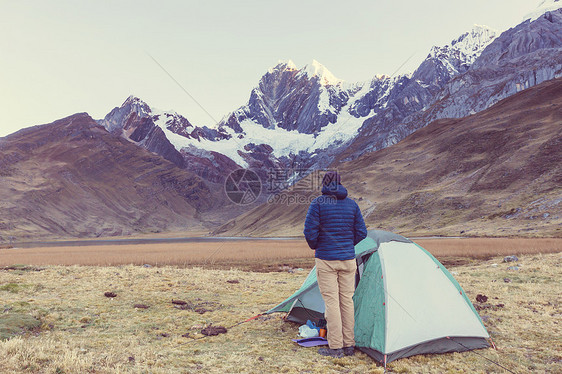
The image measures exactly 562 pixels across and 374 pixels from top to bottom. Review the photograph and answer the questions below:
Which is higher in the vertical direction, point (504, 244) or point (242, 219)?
point (504, 244)

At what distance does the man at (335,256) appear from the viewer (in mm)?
7867

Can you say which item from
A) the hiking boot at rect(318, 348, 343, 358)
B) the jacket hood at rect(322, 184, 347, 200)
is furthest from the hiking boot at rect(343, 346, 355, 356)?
the jacket hood at rect(322, 184, 347, 200)

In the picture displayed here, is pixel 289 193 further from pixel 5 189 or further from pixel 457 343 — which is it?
pixel 457 343

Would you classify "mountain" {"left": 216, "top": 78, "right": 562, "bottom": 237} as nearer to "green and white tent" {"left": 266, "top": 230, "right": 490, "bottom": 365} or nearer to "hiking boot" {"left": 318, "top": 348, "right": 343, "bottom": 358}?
"green and white tent" {"left": 266, "top": 230, "right": 490, "bottom": 365}

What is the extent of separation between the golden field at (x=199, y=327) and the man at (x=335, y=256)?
0.56 m

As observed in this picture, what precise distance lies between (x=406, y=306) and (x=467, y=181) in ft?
272

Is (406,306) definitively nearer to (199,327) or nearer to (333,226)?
(333,226)

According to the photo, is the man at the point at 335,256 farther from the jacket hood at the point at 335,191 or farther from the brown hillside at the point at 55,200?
the brown hillside at the point at 55,200

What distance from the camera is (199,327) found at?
9.97 metres

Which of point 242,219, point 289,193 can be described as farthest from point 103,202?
point 289,193

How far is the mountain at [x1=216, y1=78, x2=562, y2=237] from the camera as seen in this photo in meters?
57.5

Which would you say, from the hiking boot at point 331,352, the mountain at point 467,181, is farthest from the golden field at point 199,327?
the mountain at point 467,181

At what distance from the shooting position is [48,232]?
136 meters

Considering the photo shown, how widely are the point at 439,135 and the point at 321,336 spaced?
127 m
